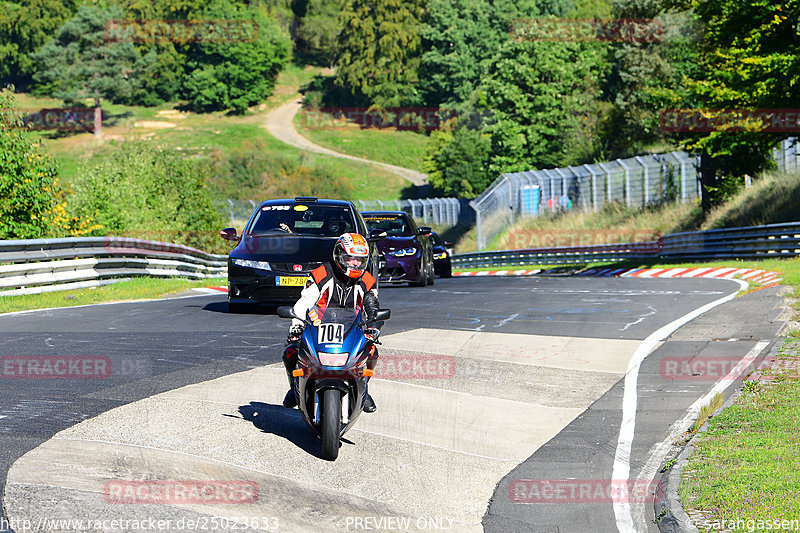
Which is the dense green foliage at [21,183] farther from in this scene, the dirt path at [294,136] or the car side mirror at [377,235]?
the dirt path at [294,136]

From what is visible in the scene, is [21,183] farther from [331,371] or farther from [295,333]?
[331,371]

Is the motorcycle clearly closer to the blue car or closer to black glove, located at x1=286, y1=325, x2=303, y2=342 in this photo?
black glove, located at x1=286, y1=325, x2=303, y2=342

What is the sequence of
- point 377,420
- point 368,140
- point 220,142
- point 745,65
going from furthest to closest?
point 368,140, point 220,142, point 745,65, point 377,420

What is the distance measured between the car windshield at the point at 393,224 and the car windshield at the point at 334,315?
589 inches

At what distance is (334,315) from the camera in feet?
25.5

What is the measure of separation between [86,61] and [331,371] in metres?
118

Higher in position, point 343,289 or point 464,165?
point 343,289

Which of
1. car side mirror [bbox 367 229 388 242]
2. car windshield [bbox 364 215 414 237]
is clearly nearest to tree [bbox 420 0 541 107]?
car windshield [bbox 364 215 414 237]

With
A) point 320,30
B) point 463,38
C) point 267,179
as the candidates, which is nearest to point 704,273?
point 267,179

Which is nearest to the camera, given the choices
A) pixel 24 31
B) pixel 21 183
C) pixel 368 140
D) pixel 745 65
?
pixel 21 183

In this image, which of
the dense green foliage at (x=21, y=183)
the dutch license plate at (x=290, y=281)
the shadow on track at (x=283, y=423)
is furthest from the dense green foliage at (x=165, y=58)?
the shadow on track at (x=283, y=423)

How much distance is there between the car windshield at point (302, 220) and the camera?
16.2 meters

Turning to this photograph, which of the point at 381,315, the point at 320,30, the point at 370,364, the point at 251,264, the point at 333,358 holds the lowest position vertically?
the point at 251,264

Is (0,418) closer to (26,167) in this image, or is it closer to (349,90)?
(26,167)
